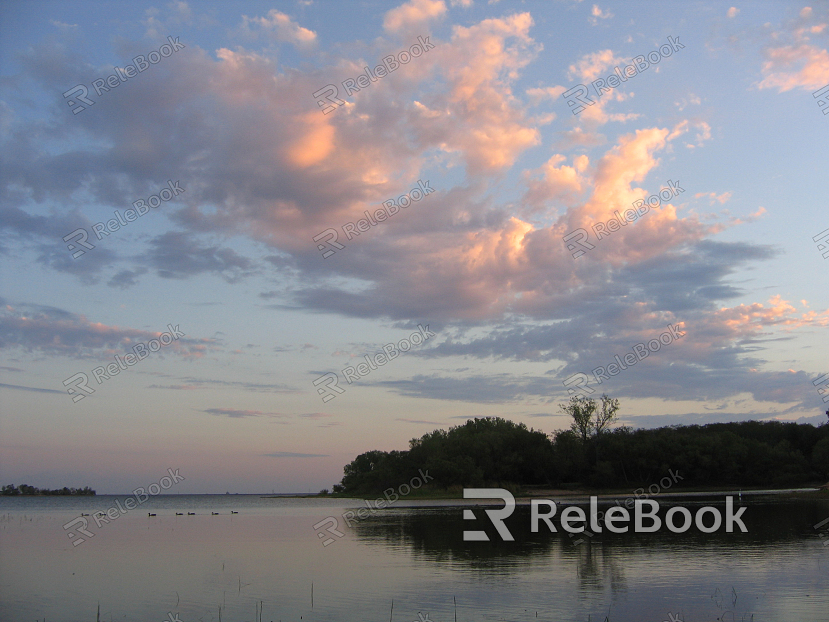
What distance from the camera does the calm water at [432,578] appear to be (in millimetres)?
20422

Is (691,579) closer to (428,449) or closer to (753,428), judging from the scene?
(428,449)

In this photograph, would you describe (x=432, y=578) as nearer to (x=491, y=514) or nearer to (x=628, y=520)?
(x=628, y=520)

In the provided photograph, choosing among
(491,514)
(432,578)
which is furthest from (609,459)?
(432,578)

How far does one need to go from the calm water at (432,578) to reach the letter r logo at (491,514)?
1243 millimetres

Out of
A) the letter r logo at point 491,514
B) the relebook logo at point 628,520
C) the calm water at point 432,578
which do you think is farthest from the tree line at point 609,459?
the calm water at point 432,578

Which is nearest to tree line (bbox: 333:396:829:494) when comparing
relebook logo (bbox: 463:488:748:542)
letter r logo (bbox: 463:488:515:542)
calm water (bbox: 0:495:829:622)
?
letter r logo (bbox: 463:488:515:542)

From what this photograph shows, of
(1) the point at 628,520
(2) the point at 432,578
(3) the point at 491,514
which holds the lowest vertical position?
(3) the point at 491,514

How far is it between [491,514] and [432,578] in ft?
134

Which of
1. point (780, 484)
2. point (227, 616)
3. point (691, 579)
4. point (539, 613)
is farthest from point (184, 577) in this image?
point (780, 484)

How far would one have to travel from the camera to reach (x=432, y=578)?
26.7m

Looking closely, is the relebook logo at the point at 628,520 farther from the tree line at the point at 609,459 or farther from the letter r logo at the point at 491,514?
the tree line at the point at 609,459

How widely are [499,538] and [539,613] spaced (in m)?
22.8

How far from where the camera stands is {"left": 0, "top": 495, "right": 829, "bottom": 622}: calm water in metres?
20.4

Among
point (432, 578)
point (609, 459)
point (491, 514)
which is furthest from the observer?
point (609, 459)
